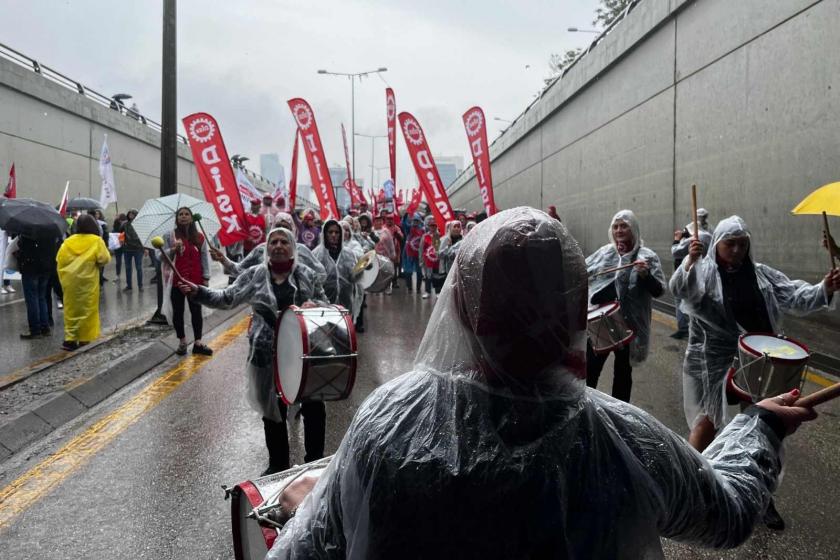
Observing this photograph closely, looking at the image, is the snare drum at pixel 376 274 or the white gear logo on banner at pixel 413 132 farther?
the white gear logo on banner at pixel 413 132

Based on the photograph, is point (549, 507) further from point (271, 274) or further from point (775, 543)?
point (271, 274)

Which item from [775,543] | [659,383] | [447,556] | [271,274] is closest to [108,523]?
[271,274]

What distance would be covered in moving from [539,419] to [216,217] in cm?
845

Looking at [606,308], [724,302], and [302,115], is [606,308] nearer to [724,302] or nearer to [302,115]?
[724,302]

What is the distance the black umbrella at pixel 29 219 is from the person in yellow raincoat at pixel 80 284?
2.06 feet

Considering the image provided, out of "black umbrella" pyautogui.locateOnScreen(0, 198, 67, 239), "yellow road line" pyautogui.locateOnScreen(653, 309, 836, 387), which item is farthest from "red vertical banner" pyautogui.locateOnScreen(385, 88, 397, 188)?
"black umbrella" pyautogui.locateOnScreen(0, 198, 67, 239)

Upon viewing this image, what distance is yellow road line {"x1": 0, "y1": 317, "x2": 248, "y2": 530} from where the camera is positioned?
391 cm

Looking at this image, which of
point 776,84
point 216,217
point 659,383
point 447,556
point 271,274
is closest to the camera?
point 447,556

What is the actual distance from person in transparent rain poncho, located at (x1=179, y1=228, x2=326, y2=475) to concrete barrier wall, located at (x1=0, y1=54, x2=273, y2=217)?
14.2 meters

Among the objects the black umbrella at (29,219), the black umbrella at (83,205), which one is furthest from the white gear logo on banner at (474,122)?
the black umbrella at (83,205)

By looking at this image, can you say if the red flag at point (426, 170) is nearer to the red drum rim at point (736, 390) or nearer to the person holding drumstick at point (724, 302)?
the person holding drumstick at point (724, 302)

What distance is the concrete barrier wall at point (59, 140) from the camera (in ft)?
52.2

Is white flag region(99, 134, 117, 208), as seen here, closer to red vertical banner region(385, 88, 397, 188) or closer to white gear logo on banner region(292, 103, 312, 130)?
white gear logo on banner region(292, 103, 312, 130)

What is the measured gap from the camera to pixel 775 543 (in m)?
3.34
